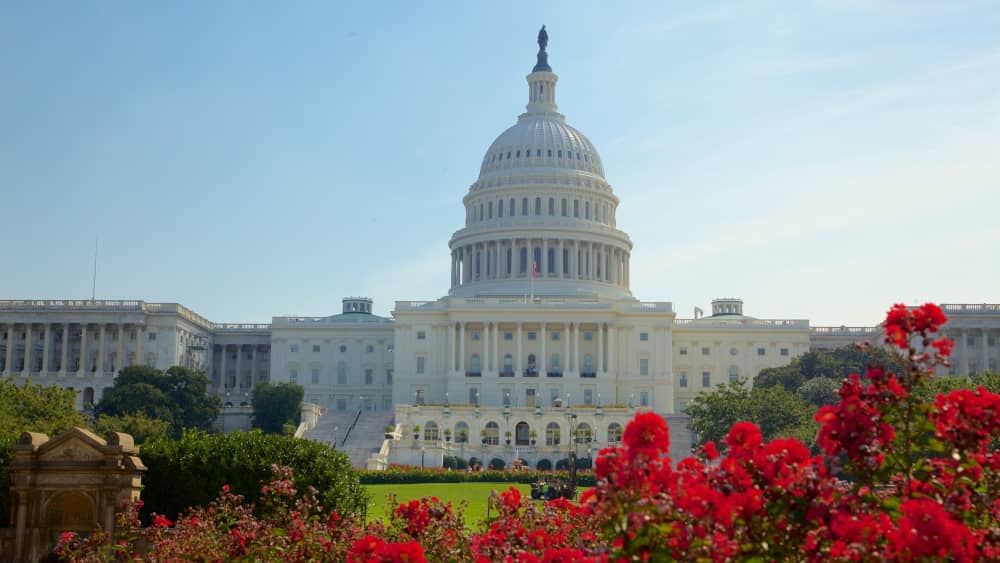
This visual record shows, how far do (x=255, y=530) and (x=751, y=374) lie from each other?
118 m

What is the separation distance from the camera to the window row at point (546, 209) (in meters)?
138

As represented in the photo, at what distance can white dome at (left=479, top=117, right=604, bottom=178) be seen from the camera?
141m

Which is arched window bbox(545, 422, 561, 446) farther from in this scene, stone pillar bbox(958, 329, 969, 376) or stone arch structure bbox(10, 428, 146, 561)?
stone arch structure bbox(10, 428, 146, 561)

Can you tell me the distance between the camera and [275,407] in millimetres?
114062

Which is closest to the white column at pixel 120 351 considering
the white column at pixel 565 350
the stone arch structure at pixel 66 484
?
the white column at pixel 565 350

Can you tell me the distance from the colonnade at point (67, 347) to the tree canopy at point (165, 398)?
1765 cm

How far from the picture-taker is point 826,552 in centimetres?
1237

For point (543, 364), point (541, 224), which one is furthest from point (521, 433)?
point (541, 224)

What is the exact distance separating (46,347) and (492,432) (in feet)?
168

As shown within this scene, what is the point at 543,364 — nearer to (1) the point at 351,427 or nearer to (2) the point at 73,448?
(1) the point at 351,427

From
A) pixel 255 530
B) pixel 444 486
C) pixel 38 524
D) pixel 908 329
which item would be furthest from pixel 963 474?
pixel 444 486

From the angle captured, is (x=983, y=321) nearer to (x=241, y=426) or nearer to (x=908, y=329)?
(x=241, y=426)

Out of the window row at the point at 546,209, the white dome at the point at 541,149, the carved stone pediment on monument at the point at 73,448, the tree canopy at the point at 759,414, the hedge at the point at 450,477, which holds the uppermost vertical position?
the white dome at the point at 541,149

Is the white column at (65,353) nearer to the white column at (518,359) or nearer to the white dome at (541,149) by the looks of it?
the white column at (518,359)
